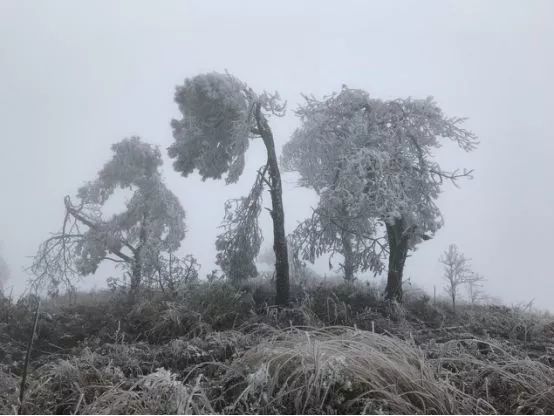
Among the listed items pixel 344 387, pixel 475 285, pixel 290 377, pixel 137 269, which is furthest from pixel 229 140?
pixel 475 285

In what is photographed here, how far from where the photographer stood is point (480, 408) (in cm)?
391

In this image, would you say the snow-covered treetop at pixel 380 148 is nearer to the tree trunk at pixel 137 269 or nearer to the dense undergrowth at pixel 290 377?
the dense undergrowth at pixel 290 377

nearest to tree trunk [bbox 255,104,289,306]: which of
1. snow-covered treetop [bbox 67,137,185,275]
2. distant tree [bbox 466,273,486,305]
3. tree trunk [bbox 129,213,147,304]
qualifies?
tree trunk [bbox 129,213,147,304]

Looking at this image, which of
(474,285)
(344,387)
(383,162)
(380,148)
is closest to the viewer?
(344,387)

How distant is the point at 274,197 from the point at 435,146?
619cm

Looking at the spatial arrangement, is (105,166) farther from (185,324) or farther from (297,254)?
(185,324)

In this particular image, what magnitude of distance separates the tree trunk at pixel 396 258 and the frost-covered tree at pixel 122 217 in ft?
25.6

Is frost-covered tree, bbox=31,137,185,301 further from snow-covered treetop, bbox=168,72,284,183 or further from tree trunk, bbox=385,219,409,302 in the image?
tree trunk, bbox=385,219,409,302

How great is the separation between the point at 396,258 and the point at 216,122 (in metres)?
6.30

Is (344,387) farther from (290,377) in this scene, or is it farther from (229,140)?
(229,140)

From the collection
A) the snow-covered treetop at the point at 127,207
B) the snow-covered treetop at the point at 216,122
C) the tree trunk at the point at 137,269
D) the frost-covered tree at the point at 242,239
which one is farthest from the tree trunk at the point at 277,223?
the snow-covered treetop at the point at 127,207

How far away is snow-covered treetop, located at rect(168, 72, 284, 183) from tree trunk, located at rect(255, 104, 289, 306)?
0.30m

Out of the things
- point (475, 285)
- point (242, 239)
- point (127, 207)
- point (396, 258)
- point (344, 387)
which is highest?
point (127, 207)

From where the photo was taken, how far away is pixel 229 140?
492 inches
